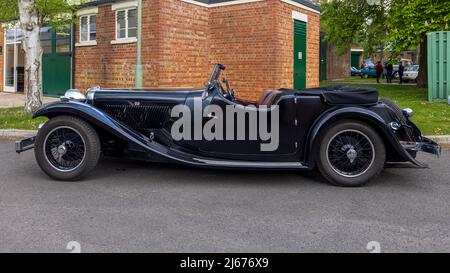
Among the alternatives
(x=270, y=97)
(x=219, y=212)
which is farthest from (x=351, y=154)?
(x=219, y=212)

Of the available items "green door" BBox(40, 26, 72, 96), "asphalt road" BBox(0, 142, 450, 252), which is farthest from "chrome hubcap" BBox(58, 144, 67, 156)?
"green door" BBox(40, 26, 72, 96)

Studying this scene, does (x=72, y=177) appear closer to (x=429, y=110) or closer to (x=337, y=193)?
(x=337, y=193)

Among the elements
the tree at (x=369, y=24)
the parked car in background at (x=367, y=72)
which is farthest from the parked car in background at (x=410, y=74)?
the parked car in background at (x=367, y=72)

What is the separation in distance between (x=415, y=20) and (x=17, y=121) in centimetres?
1497

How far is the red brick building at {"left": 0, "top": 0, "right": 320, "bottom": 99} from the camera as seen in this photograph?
1311 cm

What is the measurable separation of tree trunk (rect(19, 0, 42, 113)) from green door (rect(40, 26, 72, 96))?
533 cm

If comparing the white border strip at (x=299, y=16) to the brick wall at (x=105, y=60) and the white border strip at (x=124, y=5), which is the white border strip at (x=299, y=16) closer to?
the white border strip at (x=124, y=5)

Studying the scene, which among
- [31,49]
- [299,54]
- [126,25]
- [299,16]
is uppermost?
[299,16]

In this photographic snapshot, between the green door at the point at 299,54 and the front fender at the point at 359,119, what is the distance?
33.3 ft

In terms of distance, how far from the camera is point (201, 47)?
14.6m

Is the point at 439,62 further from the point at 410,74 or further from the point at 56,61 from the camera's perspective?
the point at 410,74

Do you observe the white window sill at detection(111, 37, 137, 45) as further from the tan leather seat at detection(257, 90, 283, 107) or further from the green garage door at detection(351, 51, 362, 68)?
the green garage door at detection(351, 51, 362, 68)

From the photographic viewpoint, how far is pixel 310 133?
4.91 m

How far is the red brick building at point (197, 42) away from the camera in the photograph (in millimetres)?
13109
